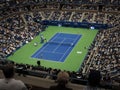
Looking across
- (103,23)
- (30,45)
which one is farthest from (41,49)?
(103,23)

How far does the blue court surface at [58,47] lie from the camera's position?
36.2 meters

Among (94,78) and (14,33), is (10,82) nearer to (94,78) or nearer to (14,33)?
(94,78)

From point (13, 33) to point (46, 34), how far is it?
604 cm

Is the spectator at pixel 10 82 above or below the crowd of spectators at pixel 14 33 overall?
below

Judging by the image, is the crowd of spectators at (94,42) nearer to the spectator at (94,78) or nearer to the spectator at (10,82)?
the spectator at (10,82)

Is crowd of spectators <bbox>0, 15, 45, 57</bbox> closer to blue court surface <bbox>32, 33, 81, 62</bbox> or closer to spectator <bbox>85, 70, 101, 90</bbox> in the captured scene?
blue court surface <bbox>32, 33, 81, 62</bbox>

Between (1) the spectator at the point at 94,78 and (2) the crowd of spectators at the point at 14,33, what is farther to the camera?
(2) the crowd of spectators at the point at 14,33

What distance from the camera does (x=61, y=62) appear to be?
34.1 metres

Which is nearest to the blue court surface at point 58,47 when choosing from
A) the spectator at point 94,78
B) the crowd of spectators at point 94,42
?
the crowd of spectators at point 94,42

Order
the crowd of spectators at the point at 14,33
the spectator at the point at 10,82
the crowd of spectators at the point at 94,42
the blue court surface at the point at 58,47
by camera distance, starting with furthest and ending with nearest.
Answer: the crowd of spectators at the point at 14,33, the blue court surface at the point at 58,47, the crowd of spectators at the point at 94,42, the spectator at the point at 10,82

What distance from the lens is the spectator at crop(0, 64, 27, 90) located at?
17.6 feet

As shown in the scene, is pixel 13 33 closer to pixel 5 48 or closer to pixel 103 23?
pixel 5 48

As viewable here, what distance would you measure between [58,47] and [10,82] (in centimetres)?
3474

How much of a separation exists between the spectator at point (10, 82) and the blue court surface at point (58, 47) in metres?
29.4
